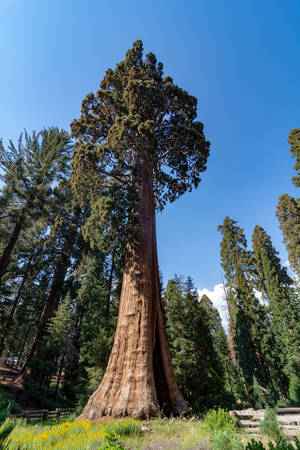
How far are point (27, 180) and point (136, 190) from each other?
8.64 metres

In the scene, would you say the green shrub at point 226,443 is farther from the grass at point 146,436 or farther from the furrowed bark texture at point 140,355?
the furrowed bark texture at point 140,355

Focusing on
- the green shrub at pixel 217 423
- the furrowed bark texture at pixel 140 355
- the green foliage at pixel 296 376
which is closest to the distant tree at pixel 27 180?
the furrowed bark texture at pixel 140 355

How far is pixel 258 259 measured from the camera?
28000mm

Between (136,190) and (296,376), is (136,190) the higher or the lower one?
the higher one

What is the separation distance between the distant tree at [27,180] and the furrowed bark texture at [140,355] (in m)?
8.52

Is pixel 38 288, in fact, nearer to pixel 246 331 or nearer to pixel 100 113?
pixel 100 113

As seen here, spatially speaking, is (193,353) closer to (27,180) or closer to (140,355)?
(140,355)

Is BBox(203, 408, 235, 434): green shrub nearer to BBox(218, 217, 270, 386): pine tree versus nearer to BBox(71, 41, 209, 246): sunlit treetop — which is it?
BBox(71, 41, 209, 246): sunlit treetop

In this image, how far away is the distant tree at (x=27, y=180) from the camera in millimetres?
13185

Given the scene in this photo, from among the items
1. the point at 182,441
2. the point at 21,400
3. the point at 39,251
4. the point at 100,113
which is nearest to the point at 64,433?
the point at 182,441

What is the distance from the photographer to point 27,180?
45.8 feet

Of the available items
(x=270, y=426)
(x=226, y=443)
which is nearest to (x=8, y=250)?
(x=226, y=443)

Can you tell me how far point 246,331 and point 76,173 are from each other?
68.8 ft

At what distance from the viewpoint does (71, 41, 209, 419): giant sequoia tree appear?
6199mm
